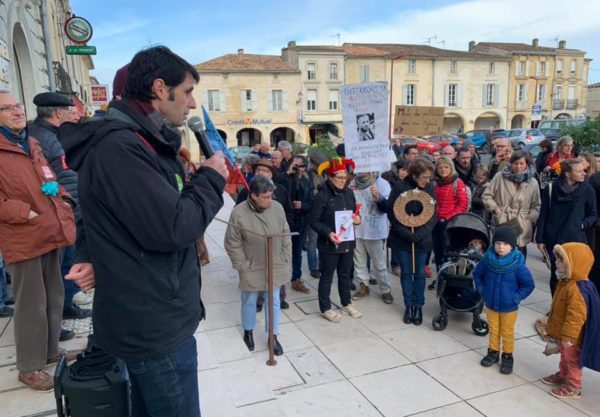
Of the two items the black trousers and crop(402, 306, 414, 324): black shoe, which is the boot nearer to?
crop(402, 306, 414, 324): black shoe

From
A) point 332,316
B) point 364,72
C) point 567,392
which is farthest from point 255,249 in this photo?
point 364,72

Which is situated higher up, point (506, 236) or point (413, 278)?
point (506, 236)

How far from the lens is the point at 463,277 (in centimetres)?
464

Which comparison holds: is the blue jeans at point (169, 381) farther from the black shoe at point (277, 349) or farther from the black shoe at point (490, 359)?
the black shoe at point (490, 359)

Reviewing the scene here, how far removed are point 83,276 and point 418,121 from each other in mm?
8303

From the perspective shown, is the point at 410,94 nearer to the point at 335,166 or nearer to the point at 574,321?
the point at 335,166

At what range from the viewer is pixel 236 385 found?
3.66m

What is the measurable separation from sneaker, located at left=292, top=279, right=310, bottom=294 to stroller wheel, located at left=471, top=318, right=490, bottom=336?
2227 millimetres

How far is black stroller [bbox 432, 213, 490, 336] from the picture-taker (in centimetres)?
464

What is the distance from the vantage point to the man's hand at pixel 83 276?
1.77 meters

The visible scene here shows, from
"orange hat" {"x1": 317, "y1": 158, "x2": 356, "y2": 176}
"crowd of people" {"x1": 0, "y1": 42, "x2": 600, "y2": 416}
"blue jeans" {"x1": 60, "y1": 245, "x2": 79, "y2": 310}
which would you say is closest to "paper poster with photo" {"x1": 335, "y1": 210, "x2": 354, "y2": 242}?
"crowd of people" {"x1": 0, "y1": 42, "x2": 600, "y2": 416}

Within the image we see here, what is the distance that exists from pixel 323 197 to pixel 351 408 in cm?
236

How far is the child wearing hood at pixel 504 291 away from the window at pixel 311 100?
37573 millimetres

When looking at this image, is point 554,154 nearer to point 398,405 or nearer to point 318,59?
point 398,405
